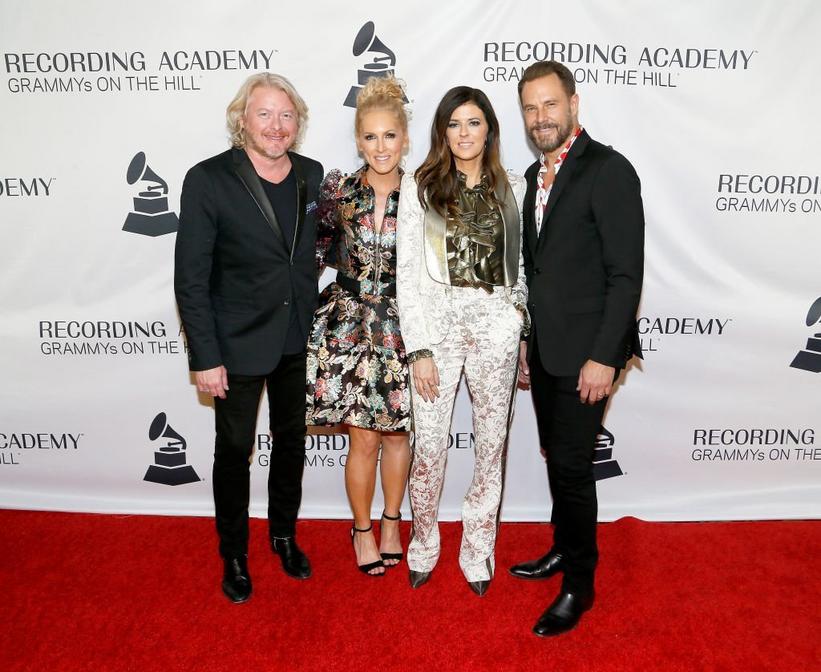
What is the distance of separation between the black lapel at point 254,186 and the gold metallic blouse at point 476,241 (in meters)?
0.62

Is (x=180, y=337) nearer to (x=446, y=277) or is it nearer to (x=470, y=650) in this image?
(x=446, y=277)

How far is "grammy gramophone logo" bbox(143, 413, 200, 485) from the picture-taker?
3301 mm

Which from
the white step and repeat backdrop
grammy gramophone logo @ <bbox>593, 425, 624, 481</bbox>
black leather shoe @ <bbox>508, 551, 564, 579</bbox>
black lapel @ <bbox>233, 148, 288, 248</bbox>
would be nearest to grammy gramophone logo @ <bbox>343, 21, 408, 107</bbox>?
the white step and repeat backdrop

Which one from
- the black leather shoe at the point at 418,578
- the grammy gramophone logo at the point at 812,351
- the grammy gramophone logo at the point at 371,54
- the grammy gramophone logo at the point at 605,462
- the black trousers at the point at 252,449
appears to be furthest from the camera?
the grammy gramophone logo at the point at 605,462

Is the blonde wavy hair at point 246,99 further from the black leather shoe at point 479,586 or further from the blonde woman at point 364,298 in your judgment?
the black leather shoe at point 479,586

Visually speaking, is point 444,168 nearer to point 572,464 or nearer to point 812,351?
point 572,464

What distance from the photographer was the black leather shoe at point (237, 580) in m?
2.60

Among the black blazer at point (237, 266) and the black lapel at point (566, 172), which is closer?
the black lapel at point (566, 172)

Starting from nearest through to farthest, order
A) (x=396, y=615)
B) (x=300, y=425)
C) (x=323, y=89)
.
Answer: (x=396, y=615), (x=300, y=425), (x=323, y=89)

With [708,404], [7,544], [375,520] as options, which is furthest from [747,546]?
[7,544]

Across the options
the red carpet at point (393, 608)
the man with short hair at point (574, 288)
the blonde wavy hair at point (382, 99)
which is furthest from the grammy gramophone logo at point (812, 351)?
the blonde wavy hair at point (382, 99)

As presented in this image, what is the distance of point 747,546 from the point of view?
299 centimetres

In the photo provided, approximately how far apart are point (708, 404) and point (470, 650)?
166 cm

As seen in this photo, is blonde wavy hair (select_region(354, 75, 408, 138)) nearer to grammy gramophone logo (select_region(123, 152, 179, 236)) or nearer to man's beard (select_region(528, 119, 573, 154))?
man's beard (select_region(528, 119, 573, 154))
